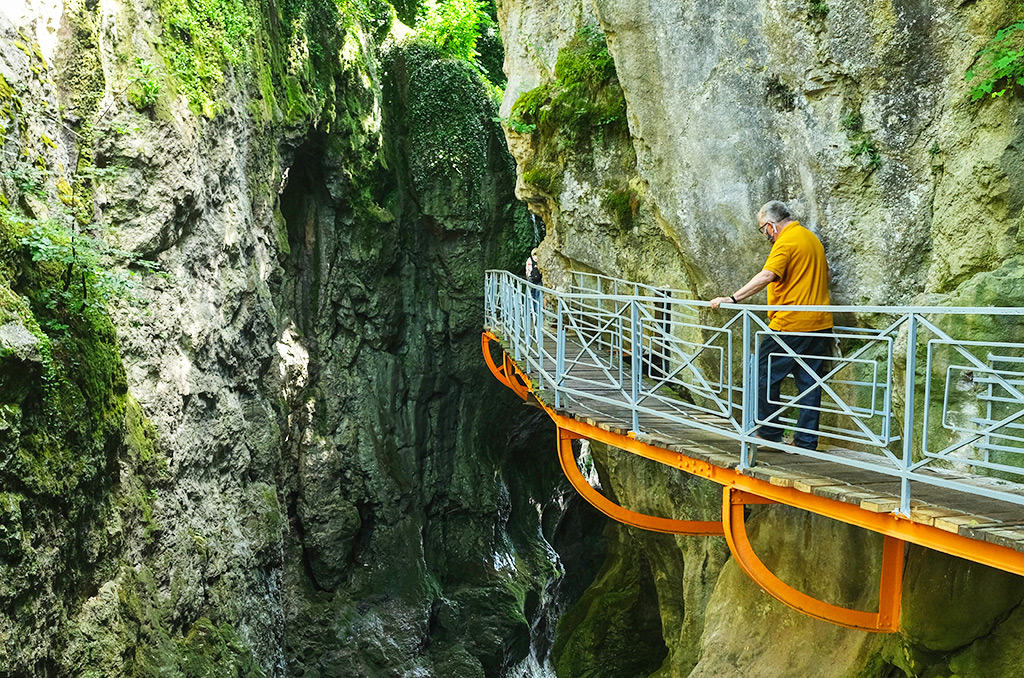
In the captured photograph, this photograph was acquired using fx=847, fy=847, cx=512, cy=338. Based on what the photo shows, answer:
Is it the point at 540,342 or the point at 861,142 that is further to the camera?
the point at 540,342

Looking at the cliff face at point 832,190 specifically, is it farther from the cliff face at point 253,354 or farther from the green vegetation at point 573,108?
the cliff face at point 253,354

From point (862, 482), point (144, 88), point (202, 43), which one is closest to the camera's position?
point (862, 482)

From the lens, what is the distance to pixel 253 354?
1081 centimetres

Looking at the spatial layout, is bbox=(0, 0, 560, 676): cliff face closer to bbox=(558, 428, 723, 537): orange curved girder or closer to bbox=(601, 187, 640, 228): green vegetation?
bbox=(558, 428, 723, 537): orange curved girder

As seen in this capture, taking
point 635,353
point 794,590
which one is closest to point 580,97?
point 635,353

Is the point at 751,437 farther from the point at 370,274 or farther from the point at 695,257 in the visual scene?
the point at 370,274

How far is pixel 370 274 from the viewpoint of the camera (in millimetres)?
16000

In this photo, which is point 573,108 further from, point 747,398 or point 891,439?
point 891,439

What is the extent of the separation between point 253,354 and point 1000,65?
866cm

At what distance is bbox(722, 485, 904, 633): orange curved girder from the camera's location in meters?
4.99

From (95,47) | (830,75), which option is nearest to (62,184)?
(95,47)

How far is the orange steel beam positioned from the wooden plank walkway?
0.23 ft

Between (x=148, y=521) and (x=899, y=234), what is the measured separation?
21.7 ft

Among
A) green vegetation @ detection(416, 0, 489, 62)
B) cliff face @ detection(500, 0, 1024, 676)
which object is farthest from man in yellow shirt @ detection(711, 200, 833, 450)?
green vegetation @ detection(416, 0, 489, 62)
